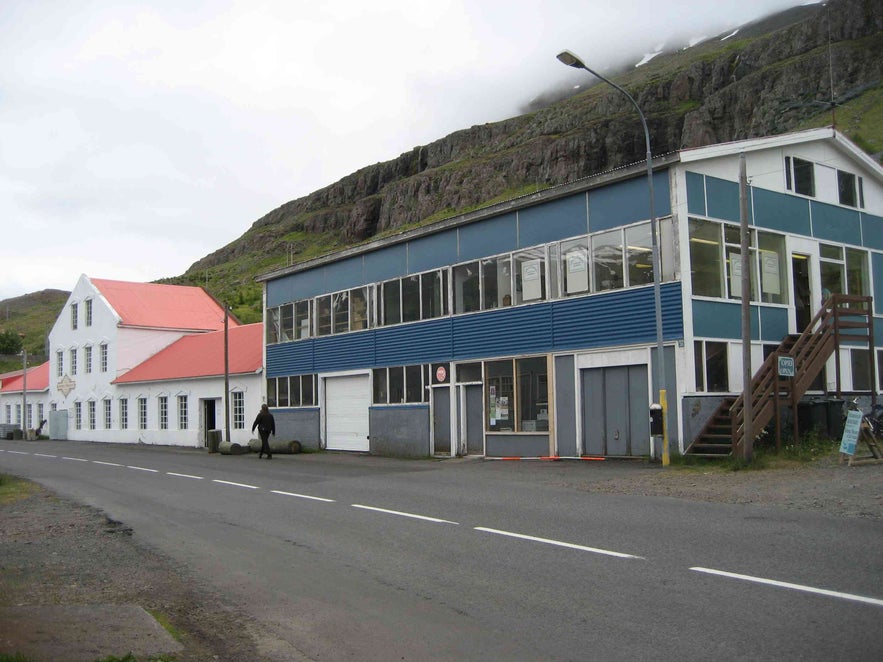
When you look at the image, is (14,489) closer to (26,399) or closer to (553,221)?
(553,221)

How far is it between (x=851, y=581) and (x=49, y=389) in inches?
2277

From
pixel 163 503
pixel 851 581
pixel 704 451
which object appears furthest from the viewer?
pixel 704 451

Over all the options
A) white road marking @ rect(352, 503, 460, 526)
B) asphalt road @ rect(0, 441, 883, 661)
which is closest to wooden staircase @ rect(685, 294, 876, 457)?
asphalt road @ rect(0, 441, 883, 661)

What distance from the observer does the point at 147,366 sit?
48062 millimetres

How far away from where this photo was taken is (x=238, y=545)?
10.2m

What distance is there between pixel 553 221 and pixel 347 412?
456 inches

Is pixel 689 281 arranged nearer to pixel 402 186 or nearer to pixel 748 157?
pixel 748 157

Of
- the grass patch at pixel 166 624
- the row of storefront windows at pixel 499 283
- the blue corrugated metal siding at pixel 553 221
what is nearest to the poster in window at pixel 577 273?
the row of storefront windows at pixel 499 283

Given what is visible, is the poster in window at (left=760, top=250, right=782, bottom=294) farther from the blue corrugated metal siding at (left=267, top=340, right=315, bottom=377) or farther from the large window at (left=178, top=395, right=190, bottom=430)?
the large window at (left=178, top=395, right=190, bottom=430)

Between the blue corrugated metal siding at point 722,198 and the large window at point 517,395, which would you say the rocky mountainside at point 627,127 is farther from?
the large window at point 517,395

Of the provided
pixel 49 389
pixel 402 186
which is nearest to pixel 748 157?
pixel 49 389

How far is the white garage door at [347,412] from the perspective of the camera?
96.8 feet

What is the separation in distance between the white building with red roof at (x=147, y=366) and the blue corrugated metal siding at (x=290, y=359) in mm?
1372

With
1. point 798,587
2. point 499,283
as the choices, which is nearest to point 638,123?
point 499,283
